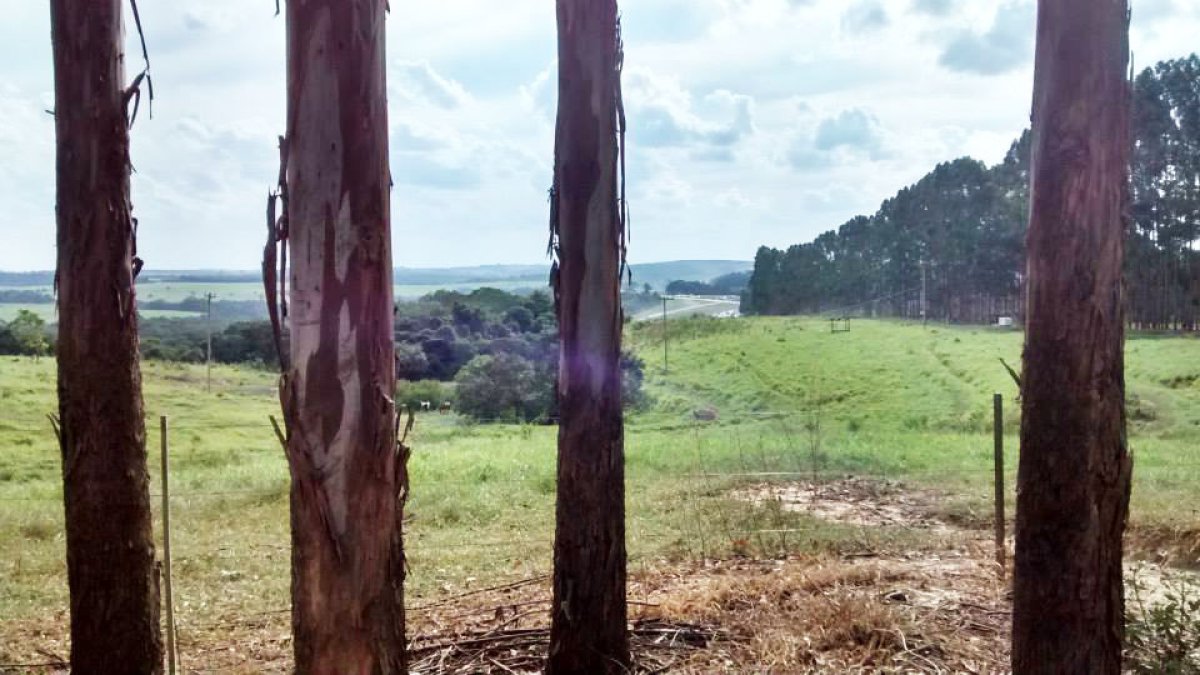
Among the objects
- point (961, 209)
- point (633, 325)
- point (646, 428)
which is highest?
point (961, 209)

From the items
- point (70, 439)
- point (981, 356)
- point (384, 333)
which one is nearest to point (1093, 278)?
point (384, 333)

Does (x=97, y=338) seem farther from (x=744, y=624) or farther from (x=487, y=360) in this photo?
(x=487, y=360)

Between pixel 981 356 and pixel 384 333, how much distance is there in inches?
1010

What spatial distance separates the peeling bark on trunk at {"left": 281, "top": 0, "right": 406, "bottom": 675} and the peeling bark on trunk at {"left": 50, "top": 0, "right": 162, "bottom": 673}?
2.26 m

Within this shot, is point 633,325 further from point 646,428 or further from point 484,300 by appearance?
point 646,428

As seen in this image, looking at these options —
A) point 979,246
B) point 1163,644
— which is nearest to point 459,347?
point 979,246

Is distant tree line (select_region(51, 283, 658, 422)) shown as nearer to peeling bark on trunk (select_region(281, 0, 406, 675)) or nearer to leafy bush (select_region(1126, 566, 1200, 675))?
leafy bush (select_region(1126, 566, 1200, 675))

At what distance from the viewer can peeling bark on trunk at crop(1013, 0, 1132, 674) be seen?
10.3 ft

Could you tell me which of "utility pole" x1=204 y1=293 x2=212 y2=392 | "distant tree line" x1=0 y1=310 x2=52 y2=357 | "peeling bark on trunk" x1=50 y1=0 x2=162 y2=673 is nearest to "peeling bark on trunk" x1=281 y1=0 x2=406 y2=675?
"peeling bark on trunk" x1=50 y1=0 x2=162 y2=673

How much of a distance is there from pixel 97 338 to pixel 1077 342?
3.80m

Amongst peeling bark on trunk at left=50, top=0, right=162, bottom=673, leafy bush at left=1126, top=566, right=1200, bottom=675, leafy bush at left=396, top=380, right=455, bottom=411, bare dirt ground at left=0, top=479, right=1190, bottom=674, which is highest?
peeling bark on trunk at left=50, top=0, right=162, bottom=673

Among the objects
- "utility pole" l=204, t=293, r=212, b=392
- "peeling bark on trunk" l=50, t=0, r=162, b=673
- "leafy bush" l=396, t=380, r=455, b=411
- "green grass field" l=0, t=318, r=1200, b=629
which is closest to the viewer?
"peeling bark on trunk" l=50, t=0, r=162, b=673

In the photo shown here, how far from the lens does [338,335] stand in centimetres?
243

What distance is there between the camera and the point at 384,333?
2.49 m
